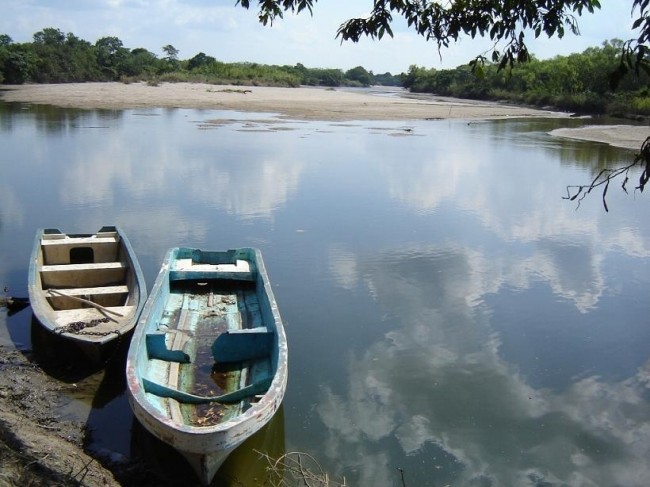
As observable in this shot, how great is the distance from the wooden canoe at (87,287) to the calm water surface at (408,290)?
0.50 m

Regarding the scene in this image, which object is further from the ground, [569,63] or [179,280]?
[569,63]

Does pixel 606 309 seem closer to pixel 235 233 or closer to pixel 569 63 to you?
pixel 235 233

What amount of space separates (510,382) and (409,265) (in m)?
3.90

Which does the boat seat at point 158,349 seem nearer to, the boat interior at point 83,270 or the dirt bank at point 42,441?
the dirt bank at point 42,441

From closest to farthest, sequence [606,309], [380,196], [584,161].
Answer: [606,309]
[380,196]
[584,161]

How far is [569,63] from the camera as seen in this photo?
201 ft

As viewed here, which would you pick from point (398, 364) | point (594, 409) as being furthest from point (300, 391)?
point (594, 409)

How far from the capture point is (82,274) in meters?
8.14

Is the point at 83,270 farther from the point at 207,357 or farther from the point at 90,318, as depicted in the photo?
the point at 207,357

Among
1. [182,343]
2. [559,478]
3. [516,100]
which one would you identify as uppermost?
[516,100]

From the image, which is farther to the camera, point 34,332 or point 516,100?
point 516,100

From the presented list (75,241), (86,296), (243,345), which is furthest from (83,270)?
(243,345)

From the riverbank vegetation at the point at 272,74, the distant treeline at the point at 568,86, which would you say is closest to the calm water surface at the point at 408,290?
the distant treeline at the point at 568,86

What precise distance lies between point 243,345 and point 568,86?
61899mm
